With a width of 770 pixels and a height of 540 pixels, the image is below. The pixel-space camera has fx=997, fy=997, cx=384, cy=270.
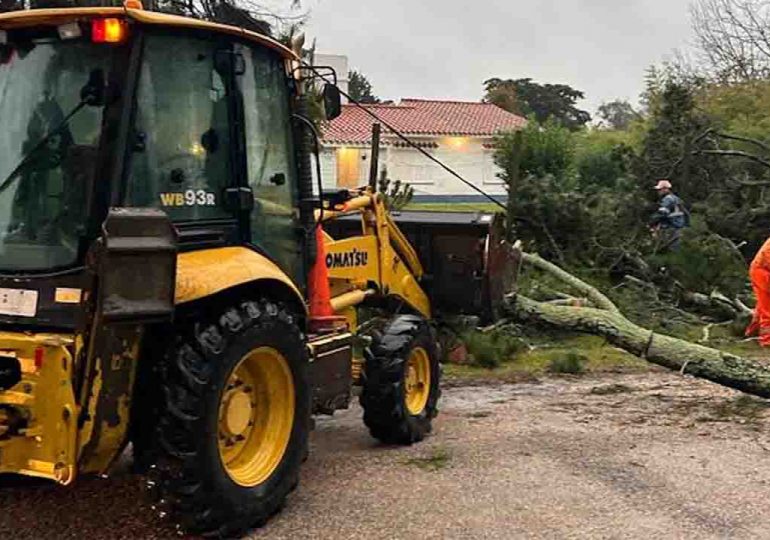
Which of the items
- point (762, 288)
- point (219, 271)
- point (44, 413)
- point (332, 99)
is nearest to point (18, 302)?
point (44, 413)

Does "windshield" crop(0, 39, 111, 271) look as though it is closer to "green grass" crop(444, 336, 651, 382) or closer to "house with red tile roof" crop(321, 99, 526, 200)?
"green grass" crop(444, 336, 651, 382)

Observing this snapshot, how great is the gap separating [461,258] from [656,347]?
185 cm

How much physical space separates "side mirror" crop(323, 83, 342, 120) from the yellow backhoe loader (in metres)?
0.25

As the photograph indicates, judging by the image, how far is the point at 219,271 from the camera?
484cm

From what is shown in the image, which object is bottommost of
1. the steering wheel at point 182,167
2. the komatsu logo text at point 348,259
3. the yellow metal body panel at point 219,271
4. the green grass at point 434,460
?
the green grass at point 434,460

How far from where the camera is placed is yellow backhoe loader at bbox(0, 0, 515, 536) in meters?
4.27

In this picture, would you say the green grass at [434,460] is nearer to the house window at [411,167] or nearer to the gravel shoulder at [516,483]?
the gravel shoulder at [516,483]

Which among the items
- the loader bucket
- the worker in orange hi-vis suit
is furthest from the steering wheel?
the worker in orange hi-vis suit

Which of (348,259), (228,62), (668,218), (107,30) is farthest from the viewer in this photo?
(668,218)

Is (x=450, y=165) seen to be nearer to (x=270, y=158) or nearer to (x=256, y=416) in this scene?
(x=270, y=158)

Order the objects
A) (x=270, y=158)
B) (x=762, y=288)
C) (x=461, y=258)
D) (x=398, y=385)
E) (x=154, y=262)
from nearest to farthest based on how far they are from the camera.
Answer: (x=154, y=262)
(x=270, y=158)
(x=398, y=385)
(x=461, y=258)
(x=762, y=288)

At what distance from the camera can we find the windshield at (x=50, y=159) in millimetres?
4543

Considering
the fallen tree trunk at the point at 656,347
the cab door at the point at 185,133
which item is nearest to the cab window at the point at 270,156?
the cab door at the point at 185,133

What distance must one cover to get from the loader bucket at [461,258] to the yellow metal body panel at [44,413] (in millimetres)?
4039
